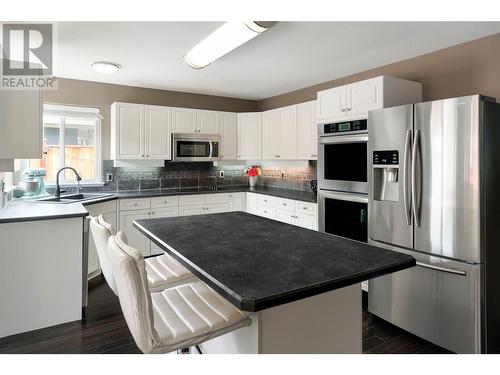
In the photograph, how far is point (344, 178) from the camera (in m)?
3.26

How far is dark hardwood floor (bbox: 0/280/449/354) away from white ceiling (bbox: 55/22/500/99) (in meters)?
2.40

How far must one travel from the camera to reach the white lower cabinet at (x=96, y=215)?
354cm

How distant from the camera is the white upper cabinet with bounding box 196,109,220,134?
4.95 m

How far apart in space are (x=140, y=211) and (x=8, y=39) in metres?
2.22

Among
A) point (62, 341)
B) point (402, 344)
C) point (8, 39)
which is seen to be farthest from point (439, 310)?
point (8, 39)

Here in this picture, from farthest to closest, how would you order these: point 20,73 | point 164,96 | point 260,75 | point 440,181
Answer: point 164,96
point 260,75
point 20,73
point 440,181

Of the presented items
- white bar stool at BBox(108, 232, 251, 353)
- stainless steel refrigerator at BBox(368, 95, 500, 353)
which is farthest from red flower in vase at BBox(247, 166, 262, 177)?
white bar stool at BBox(108, 232, 251, 353)

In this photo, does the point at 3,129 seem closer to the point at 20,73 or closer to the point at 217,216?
the point at 20,73

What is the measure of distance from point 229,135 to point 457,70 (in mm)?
3146

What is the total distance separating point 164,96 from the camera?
4.94 metres

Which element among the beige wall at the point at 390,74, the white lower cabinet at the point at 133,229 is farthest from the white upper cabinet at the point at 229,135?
the white lower cabinet at the point at 133,229

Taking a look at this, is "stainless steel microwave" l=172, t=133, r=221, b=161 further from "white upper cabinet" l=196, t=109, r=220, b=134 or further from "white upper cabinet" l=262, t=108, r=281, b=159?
"white upper cabinet" l=262, t=108, r=281, b=159

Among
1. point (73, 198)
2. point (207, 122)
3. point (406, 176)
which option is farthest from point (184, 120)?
point (406, 176)

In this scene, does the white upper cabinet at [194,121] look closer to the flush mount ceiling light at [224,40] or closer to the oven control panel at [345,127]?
the flush mount ceiling light at [224,40]
